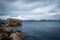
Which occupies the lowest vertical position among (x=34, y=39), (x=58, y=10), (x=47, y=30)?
(x=34, y=39)

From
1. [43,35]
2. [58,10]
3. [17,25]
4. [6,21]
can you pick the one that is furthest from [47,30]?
[6,21]

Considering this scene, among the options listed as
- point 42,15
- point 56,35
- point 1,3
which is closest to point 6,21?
point 1,3

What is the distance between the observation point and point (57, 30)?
6.73ft

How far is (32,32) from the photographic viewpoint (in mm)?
2090

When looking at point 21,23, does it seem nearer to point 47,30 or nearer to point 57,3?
point 47,30

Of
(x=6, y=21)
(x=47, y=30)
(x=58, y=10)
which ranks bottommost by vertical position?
(x=47, y=30)

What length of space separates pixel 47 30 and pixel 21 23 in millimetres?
465

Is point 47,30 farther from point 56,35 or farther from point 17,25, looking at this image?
point 17,25

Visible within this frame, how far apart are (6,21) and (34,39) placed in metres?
0.57

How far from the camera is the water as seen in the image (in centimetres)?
205

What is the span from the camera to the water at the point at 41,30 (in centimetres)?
205

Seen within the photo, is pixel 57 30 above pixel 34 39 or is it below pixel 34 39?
above

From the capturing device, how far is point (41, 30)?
2.07 metres

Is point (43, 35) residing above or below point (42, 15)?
below
